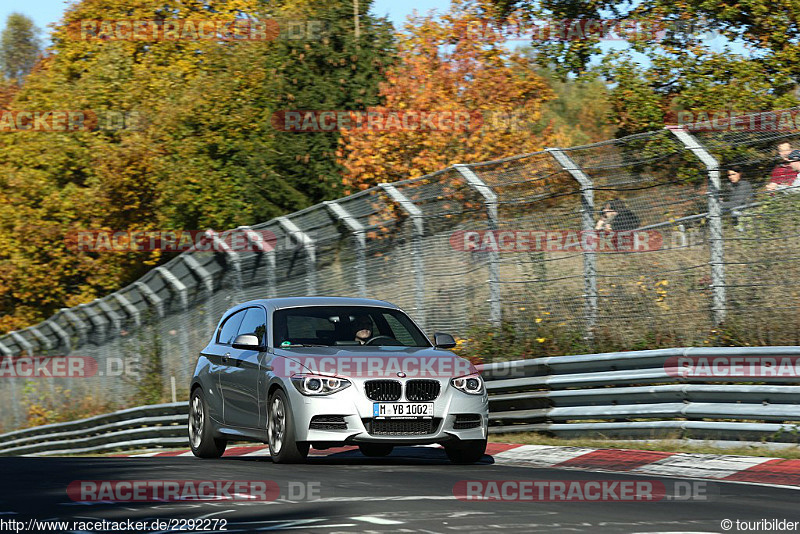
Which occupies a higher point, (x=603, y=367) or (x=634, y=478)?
(x=603, y=367)

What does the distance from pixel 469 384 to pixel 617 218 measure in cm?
348

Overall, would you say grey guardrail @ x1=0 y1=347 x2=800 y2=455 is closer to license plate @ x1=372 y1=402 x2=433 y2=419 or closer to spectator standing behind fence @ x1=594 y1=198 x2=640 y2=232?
spectator standing behind fence @ x1=594 y1=198 x2=640 y2=232

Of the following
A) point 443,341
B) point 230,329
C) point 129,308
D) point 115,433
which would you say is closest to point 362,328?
point 443,341

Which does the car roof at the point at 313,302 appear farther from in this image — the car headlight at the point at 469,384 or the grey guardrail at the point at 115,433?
the grey guardrail at the point at 115,433

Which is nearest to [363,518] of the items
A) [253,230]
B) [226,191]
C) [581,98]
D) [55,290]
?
[253,230]

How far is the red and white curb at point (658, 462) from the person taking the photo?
10422 millimetres

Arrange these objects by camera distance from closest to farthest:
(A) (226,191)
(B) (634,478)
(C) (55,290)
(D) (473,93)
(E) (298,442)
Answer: (B) (634,478)
(E) (298,442)
(D) (473,93)
(A) (226,191)
(C) (55,290)

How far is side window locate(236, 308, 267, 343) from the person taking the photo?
13.3m

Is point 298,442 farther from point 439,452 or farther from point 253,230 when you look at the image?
point 253,230

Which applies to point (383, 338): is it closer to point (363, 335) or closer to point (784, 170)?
point (363, 335)

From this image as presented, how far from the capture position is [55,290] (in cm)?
4997

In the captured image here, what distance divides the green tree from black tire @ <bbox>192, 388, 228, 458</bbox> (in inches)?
4244

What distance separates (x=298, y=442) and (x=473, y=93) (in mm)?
24750

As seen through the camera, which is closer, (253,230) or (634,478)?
(634,478)
